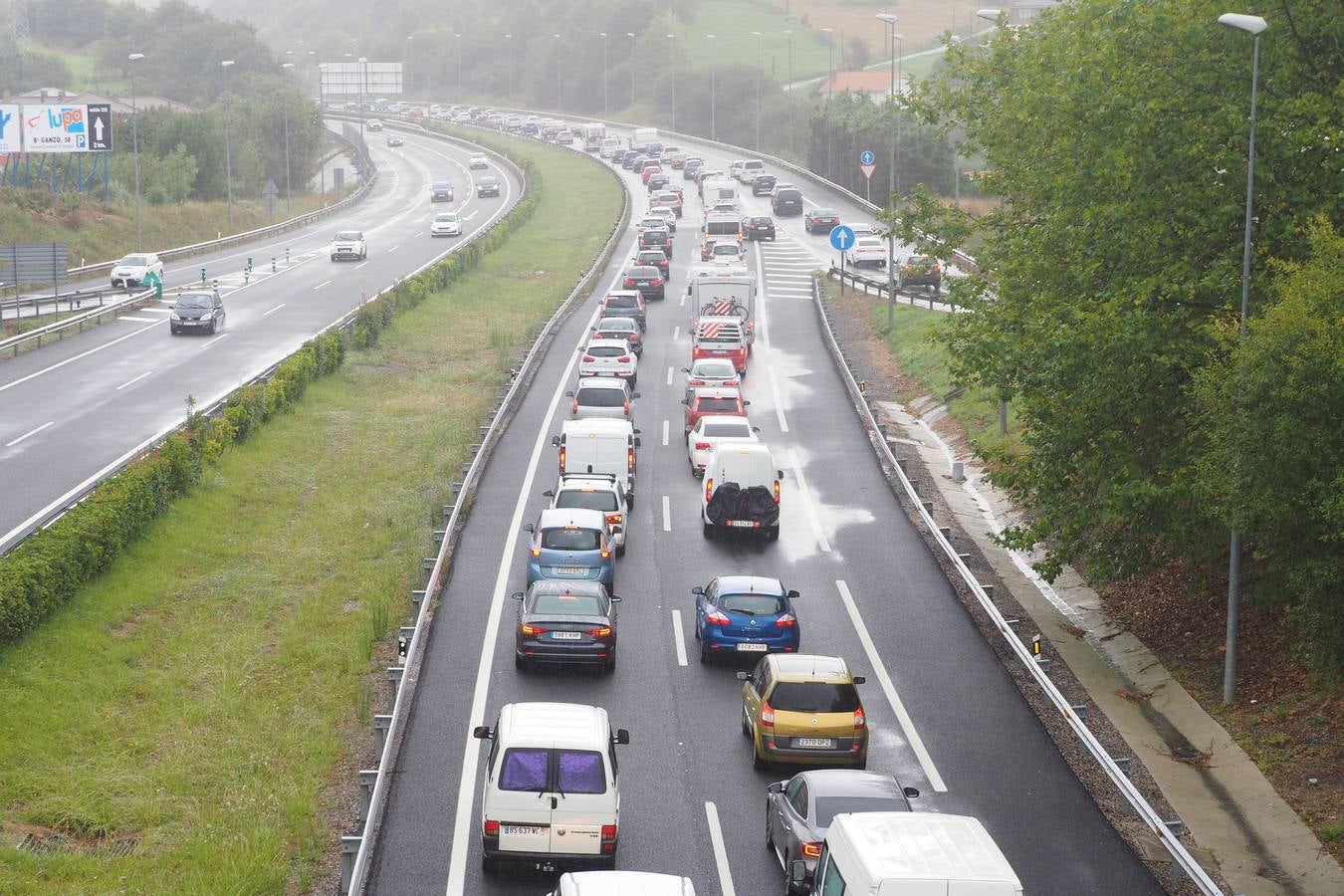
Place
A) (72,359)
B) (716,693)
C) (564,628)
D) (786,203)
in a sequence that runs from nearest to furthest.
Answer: (564,628) → (716,693) → (72,359) → (786,203)

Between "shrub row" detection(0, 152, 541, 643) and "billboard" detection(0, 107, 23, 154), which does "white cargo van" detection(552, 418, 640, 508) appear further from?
"billboard" detection(0, 107, 23, 154)

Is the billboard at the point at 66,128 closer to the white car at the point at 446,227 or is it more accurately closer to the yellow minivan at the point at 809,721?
the white car at the point at 446,227

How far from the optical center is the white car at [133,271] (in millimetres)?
60094

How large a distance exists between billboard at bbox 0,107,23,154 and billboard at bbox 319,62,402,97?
71.1 meters

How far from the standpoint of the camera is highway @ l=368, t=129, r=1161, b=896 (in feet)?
54.4

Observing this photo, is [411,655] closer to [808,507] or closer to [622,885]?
[622,885]

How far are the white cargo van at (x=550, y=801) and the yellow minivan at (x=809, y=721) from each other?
3435 mm

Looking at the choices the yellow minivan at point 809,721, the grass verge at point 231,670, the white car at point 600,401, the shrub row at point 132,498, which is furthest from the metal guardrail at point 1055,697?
the shrub row at point 132,498

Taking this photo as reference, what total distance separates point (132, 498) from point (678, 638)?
10.4 metres

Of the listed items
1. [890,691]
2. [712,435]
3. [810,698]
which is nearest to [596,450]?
[712,435]

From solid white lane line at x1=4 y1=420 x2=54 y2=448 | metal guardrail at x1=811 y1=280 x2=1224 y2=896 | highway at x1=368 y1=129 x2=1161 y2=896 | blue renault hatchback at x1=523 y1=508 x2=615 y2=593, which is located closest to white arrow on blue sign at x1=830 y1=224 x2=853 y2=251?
metal guardrail at x1=811 y1=280 x2=1224 y2=896

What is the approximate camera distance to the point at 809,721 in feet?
61.0

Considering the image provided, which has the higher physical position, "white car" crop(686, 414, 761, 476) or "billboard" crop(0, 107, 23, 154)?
"billboard" crop(0, 107, 23, 154)

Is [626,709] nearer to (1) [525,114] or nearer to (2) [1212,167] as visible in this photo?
(2) [1212,167]
